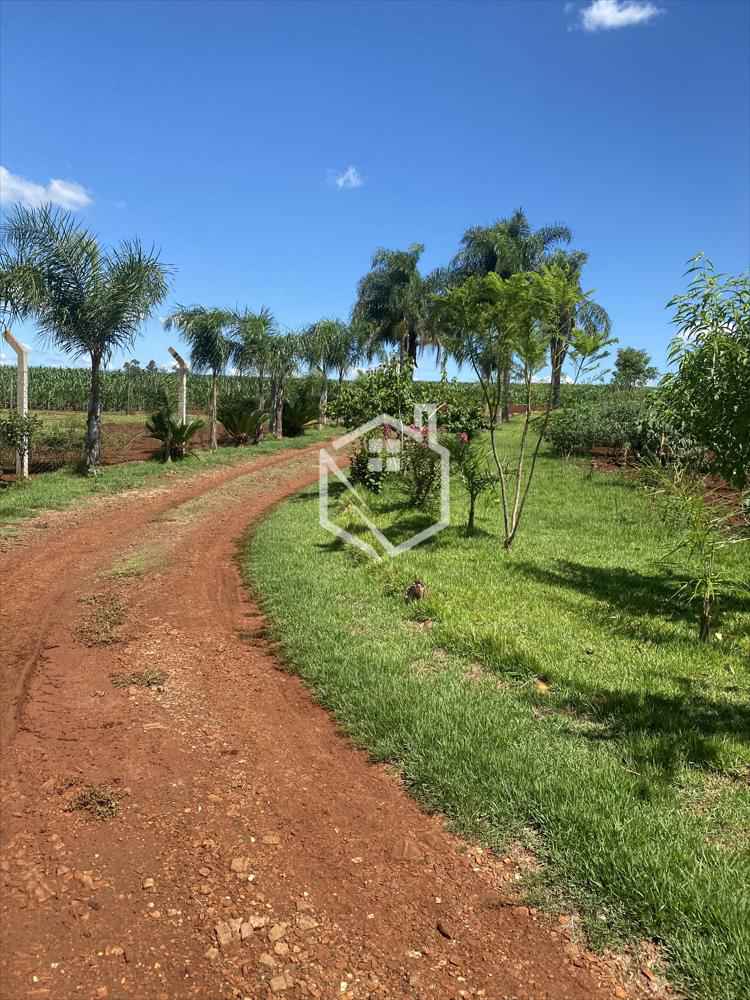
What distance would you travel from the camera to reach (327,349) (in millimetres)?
25172

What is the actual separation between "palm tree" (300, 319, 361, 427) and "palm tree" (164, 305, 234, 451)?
3.33 meters

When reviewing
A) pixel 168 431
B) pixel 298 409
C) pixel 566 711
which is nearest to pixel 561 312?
pixel 566 711

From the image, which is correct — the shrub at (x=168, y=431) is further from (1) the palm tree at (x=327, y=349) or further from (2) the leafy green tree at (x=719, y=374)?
(2) the leafy green tree at (x=719, y=374)

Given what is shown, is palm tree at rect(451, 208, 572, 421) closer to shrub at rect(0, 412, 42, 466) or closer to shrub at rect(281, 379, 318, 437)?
shrub at rect(281, 379, 318, 437)

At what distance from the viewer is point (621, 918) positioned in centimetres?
239

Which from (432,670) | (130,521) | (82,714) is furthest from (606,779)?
(130,521)

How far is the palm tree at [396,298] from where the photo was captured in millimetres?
28828

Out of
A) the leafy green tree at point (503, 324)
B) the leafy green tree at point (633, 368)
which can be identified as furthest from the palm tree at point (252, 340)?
the leafy green tree at point (633, 368)

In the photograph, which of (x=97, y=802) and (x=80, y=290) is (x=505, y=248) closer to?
(x=80, y=290)

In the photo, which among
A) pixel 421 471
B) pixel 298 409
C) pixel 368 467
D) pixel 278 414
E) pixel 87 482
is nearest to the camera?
pixel 421 471

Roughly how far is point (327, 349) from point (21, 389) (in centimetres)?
1460

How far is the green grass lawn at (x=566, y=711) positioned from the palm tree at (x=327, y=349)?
16.6m

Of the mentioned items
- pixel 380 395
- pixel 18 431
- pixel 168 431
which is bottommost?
pixel 18 431

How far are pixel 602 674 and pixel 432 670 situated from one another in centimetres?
121
